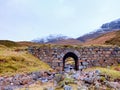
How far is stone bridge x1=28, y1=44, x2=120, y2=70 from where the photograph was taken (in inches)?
1585

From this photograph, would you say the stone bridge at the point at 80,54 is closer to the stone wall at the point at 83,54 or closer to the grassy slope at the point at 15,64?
the stone wall at the point at 83,54

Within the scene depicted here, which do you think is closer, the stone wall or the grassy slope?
the grassy slope

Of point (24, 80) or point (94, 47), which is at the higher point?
point (94, 47)

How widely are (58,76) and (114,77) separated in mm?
4340

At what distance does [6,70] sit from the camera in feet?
97.8

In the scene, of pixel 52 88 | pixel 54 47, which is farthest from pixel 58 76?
pixel 54 47

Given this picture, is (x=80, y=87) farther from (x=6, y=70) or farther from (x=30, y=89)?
(x=6, y=70)

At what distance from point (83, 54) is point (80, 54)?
0.42m

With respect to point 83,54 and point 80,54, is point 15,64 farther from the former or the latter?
point 83,54

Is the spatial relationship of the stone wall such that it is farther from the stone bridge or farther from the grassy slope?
the grassy slope

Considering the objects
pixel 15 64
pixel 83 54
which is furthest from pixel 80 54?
pixel 15 64

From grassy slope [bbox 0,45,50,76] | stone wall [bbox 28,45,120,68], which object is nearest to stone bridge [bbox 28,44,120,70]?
stone wall [bbox 28,45,120,68]

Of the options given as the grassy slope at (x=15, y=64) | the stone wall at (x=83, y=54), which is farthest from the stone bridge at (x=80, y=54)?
the grassy slope at (x=15, y=64)

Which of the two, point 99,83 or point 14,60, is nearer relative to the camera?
point 99,83
